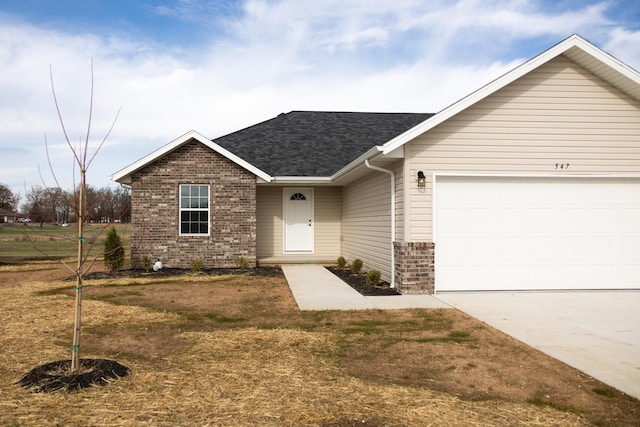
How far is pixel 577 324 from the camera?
6723mm

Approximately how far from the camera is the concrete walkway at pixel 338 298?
8.14 m

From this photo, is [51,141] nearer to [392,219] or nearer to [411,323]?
[411,323]

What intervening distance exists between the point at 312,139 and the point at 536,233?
996 centimetres

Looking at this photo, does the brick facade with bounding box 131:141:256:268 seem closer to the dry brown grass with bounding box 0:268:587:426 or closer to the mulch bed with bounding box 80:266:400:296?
the mulch bed with bounding box 80:266:400:296

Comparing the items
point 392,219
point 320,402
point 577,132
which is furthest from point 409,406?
point 577,132

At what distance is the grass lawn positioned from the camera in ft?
12.0

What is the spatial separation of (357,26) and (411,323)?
349 inches

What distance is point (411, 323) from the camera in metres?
6.90

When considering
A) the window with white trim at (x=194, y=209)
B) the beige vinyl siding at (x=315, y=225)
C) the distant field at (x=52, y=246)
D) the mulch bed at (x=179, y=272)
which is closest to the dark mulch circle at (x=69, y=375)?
the distant field at (x=52, y=246)

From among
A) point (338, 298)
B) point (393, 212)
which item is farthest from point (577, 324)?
point (393, 212)

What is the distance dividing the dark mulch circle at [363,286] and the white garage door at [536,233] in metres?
1.14

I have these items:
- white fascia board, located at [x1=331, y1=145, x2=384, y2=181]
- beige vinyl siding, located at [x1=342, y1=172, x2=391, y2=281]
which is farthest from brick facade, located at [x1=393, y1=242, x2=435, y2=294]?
white fascia board, located at [x1=331, y1=145, x2=384, y2=181]

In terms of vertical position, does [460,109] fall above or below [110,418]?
above

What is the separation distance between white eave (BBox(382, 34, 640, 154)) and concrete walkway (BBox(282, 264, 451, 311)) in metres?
2.82
